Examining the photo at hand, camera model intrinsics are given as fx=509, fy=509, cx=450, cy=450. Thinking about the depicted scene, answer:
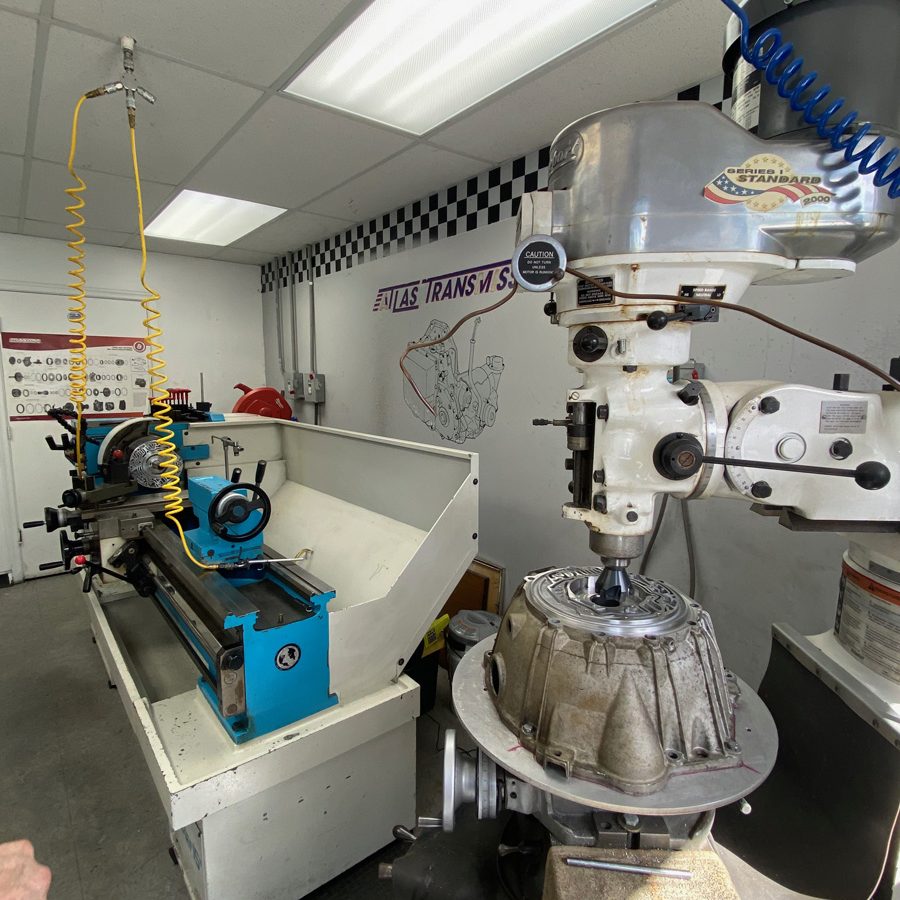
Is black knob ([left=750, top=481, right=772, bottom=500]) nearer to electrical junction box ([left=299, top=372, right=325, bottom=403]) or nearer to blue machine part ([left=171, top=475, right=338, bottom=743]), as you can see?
blue machine part ([left=171, top=475, right=338, bottom=743])

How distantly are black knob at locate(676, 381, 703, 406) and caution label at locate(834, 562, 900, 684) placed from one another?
0.41 m

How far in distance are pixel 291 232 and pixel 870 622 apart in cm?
360

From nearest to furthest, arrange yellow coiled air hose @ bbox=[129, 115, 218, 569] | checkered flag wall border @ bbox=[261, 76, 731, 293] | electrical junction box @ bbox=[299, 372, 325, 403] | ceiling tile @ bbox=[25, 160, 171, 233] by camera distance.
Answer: yellow coiled air hose @ bbox=[129, 115, 218, 569] → checkered flag wall border @ bbox=[261, 76, 731, 293] → ceiling tile @ bbox=[25, 160, 171, 233] → electrical junction box @ bbox=[299, 372, 325, 403]

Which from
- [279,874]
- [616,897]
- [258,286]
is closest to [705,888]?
[616,897]

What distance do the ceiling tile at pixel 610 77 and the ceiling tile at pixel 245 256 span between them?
2.37 m

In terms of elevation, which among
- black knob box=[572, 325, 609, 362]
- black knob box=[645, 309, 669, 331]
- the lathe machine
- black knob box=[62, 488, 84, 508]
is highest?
black knob box=[645, 309, 669, 331]

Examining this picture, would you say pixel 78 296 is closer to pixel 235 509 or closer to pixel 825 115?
pixel 235 509

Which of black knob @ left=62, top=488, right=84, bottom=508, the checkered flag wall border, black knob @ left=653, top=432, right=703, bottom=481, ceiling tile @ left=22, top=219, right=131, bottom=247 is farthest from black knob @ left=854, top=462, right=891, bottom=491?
ceiling tile @ left=22, top=219, right=131, bottom=247

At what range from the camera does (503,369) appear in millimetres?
2447

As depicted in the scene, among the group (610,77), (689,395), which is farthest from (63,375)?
(689,395)

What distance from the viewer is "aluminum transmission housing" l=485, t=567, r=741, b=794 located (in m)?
0.66

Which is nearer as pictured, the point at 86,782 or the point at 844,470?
the point at 844,470

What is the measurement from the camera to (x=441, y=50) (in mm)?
1552

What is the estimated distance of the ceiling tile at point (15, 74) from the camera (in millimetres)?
1363
